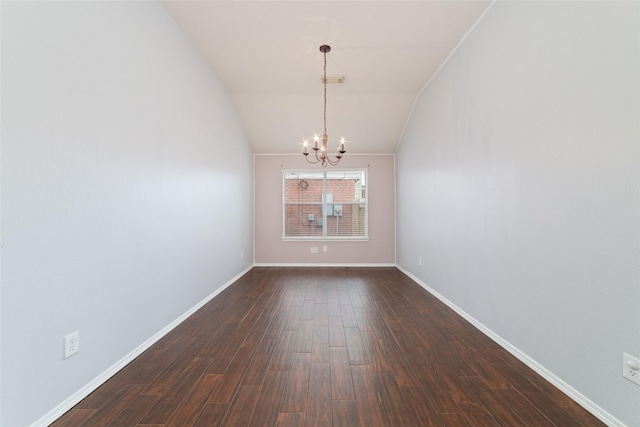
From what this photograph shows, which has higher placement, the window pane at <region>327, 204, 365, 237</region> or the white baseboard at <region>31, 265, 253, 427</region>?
the window pane at <region>327, 204, 365, 237</region>

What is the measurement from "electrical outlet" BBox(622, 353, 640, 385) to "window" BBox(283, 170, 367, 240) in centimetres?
467

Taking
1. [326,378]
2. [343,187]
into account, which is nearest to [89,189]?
[326,378]

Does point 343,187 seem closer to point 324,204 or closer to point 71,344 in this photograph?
point 324,204

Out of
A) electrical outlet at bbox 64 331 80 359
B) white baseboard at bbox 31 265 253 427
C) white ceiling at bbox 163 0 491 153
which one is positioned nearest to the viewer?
white baseboard at bbox 31 265 253 427

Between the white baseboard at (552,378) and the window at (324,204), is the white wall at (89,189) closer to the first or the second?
the white baseboard at (552,378)

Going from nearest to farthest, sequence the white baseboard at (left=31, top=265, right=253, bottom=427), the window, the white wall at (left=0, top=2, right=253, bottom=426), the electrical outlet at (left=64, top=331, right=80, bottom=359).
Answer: the white wall at (left=0, top=2, right=253, bottom=426) < the white baseboard at (left=31, top=265, right=253, bottom=427) < the electrical outlet at (left=64, top=331, right=80, bottom=359) < the window

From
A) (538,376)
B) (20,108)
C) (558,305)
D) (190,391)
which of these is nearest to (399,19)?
(558,305)

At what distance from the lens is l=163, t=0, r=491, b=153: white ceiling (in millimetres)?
2600

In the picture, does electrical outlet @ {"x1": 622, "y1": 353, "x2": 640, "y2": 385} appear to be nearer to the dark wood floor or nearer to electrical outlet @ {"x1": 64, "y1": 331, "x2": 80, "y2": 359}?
the dark wood floor

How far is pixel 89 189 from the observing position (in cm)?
173

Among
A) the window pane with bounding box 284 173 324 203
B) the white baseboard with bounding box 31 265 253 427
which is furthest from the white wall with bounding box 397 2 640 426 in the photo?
the window pane with bounding box 284 173 324 203

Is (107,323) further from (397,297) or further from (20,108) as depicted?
(397,297)

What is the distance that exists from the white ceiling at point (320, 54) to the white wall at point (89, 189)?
A: 1.99ft

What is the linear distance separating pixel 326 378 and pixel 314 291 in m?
2.13
